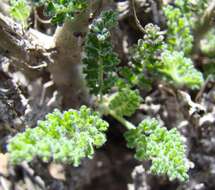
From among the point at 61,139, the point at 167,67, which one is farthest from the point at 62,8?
the point at 167,67

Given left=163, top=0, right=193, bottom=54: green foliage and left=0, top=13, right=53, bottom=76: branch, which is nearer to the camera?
left=0, top=13, right=53, bottom=76: branch

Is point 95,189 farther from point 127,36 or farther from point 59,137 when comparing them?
point 59,137

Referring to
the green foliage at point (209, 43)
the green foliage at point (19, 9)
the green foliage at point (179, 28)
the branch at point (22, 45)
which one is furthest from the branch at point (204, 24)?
the green foliage at point (19, 9)

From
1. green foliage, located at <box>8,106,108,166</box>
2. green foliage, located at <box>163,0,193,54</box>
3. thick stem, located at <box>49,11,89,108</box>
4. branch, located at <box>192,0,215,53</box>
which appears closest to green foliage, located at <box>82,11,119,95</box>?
thick stem, located at <box>49,11,89,108</box>

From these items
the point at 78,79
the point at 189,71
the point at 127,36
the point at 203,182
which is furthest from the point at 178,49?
the point at 203,182

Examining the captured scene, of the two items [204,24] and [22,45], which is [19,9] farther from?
[204,24]

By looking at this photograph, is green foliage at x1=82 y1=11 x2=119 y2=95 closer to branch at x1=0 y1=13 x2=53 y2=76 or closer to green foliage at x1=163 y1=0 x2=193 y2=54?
branch at x1=0 y1=13 x2=53 y2=76

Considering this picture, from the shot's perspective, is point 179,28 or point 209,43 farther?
point 209,43
